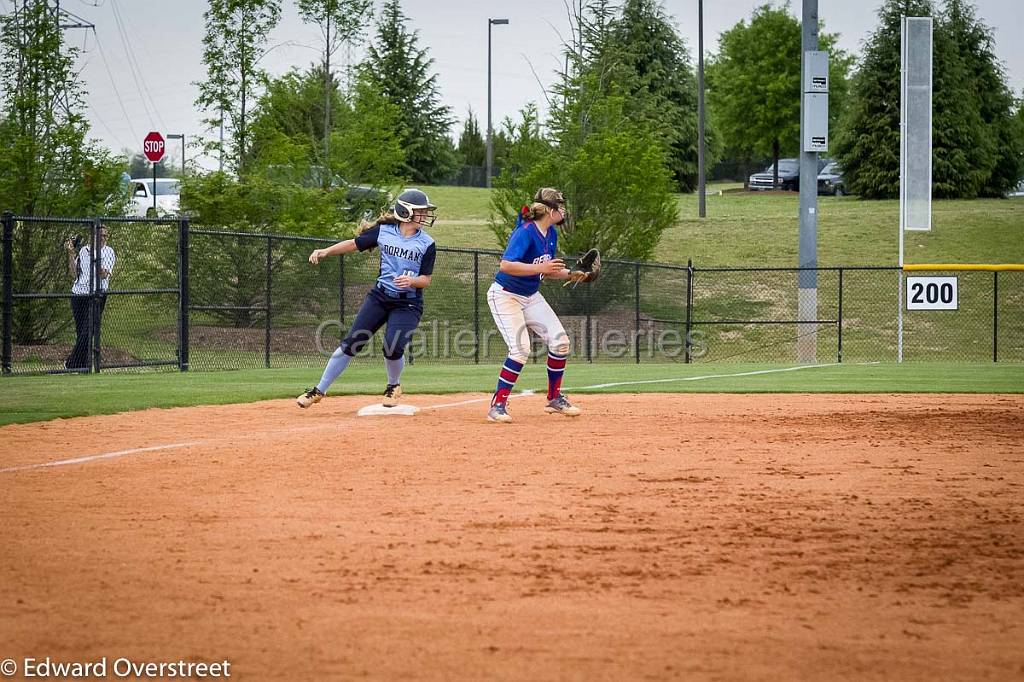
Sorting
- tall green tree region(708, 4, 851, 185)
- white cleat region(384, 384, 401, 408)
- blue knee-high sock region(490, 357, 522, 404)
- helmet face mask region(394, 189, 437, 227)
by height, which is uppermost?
tall green tree region(708, 4, 851, 185)

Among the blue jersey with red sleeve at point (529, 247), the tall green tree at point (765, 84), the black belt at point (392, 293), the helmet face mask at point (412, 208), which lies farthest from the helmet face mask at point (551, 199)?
the tall green tree at point (765, 84)

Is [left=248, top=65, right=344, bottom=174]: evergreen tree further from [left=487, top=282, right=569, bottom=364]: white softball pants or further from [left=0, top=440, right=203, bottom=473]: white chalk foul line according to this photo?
[left=0, top=440, right=203, bottom=473]: white chalk foul line

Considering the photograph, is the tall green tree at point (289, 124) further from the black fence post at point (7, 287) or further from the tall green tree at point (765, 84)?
the tall green tree at point (765, 84)

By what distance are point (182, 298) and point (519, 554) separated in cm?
1469

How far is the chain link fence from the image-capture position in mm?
19453

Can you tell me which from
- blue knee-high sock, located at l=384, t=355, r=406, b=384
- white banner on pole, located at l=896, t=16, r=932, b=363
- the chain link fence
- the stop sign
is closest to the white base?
blue knee-high sock, located at l=384, t=355, r=406, b=384

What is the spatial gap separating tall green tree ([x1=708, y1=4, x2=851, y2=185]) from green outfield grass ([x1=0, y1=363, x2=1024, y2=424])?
4805cm


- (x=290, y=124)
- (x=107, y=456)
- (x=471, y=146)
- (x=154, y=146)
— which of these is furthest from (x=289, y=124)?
(x=471, y=146)

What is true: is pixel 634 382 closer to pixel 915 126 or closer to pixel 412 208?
pixel 412 208

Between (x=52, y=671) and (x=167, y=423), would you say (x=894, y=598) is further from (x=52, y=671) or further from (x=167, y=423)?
(x=167, y=423)

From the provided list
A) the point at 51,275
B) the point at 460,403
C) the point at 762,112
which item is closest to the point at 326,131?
the point at 51,275

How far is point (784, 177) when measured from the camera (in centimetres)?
7375

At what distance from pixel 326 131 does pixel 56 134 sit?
8.22 metres

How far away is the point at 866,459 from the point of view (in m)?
8.98
